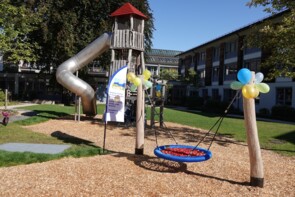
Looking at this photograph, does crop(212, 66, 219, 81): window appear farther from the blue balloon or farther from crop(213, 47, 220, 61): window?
the blue balloon

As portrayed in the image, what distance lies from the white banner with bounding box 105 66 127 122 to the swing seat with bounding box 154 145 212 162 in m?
1.93

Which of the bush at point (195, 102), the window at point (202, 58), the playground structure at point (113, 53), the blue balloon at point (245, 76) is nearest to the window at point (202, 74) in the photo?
the window at point (202, 58)

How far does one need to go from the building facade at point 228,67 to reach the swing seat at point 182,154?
65.1 ft

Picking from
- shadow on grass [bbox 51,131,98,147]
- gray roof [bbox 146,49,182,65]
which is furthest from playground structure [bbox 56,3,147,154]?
gray roof [bbox 146,49,182,65]

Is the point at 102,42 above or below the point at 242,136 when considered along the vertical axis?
above

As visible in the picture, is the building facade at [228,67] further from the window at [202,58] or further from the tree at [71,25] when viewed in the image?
the tree at [71,25]

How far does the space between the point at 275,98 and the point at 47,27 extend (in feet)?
72.9

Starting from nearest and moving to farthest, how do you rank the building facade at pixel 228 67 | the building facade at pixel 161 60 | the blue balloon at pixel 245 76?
the blue balloon at pixel 245 76 → the building facade at pixel 228 67 → the building facade at pixel 161 60

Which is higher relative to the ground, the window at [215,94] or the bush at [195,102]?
the window at [215,94]

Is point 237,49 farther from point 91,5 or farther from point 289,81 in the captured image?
point 91,5

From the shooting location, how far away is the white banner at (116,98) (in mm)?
8953

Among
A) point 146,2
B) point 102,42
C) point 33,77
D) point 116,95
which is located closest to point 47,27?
point 146,2

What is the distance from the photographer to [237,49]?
35906mm

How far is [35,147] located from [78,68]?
7703 mm
